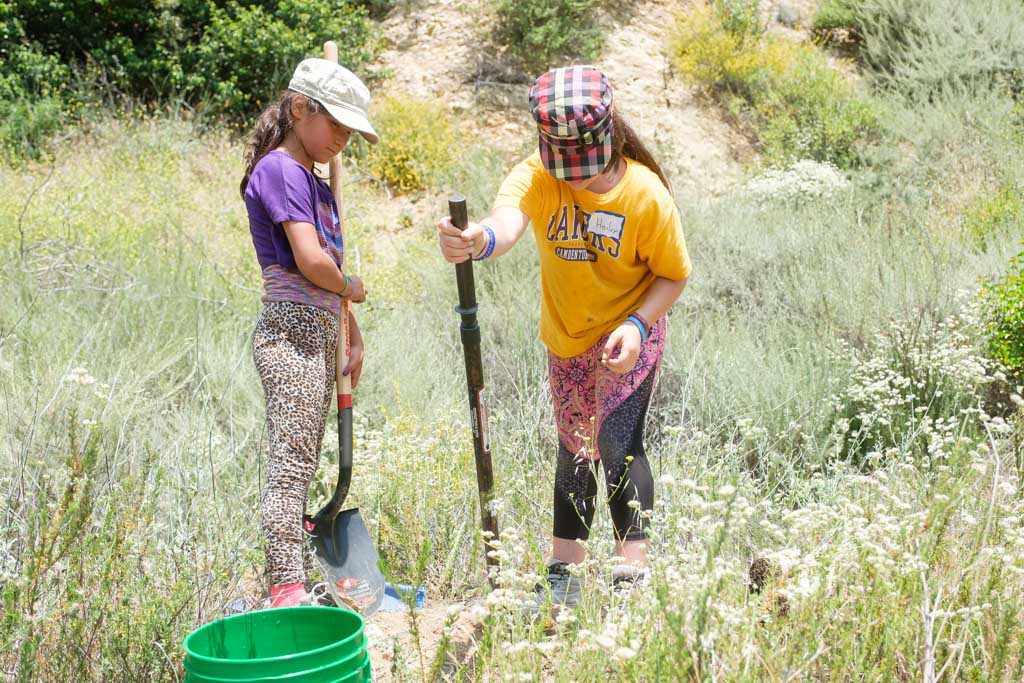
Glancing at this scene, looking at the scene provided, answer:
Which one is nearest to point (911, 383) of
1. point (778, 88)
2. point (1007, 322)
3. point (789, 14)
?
point (1007, 322)

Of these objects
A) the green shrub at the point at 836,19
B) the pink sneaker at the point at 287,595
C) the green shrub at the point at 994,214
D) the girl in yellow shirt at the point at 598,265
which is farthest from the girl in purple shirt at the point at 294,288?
the green shrub at the point at 836,19

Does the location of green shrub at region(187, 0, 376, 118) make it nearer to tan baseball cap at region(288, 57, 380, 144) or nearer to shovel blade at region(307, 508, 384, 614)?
tan baseball cap at region(288, 57, 380, 144)

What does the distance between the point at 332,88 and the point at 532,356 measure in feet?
8.01

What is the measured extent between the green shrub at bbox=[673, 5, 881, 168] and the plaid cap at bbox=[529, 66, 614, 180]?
704cm

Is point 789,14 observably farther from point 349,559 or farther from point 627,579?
point 627,579

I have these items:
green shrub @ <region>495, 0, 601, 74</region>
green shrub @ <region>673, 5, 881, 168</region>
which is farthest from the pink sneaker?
green shrub @ <region>495, 0, 601, 74</region>

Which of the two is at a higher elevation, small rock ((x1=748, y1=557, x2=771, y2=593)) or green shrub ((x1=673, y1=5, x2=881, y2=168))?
small rock ((x1=748, y1=557, x2=771, y2=593))

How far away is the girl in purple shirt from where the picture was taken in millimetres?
2979

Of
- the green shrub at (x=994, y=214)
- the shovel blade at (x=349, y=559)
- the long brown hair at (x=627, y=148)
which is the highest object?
the long brown hair at (x=627, y=148)

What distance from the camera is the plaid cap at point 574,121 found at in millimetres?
2609

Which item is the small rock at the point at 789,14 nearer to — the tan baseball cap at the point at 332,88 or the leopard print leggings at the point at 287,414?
the tan baseball cap at the point at 332,88

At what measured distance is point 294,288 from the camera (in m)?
3.05

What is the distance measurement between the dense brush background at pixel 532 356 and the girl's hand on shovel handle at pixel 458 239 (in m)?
0.69

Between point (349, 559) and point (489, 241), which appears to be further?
point (349, 559)
